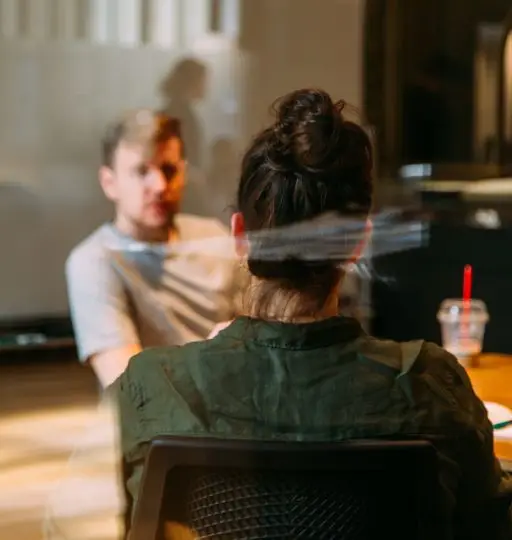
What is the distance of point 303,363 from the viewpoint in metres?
0.88

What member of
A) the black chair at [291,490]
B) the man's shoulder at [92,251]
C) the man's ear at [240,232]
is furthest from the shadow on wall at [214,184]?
the black chair at [291,490]

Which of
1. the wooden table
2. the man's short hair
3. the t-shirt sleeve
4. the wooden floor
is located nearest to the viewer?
the wooden floor

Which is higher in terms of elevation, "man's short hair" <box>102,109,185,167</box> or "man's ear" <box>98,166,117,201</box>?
"man's short hair" <box>102,109,185,167</box>

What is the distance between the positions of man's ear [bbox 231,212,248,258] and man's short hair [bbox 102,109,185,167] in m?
0.83

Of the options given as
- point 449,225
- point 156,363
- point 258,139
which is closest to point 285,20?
point 449,225

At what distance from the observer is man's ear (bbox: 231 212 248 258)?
98 centimetres

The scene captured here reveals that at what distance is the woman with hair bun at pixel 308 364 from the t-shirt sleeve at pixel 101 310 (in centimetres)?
64

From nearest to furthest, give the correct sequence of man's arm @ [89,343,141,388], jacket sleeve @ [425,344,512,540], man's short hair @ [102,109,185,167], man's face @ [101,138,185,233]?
jacket sleeve @ [425,344,512,540]
man's arm @ [89,343,141,388]
man's face @ [101,138,185,233]
man's short hair @ [102,109,185,167]

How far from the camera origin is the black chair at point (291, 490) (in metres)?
0.77

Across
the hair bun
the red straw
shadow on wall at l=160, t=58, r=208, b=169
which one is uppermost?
shadow on wall at l=160, t=58, r=208, b=169

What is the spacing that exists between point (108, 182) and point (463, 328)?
78 centimetres

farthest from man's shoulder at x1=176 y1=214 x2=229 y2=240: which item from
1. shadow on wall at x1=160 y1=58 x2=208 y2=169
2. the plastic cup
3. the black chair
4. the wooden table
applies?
the black chair

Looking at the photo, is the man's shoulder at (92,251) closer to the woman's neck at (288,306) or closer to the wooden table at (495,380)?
the wooden table at (495,380)

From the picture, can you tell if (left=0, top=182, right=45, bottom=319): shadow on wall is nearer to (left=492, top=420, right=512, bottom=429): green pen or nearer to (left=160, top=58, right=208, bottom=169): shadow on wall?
(left=160, top=58, right=208, bottom=169): shadow on wall
